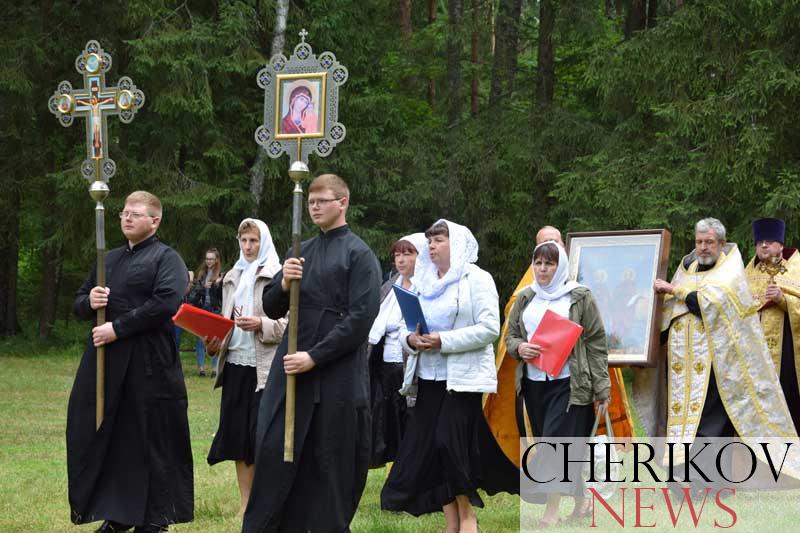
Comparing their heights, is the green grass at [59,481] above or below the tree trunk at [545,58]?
below

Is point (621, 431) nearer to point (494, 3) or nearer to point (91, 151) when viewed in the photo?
point (91, 151)

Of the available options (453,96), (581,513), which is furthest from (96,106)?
(453,96)

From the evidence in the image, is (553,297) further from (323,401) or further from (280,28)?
(280,28)

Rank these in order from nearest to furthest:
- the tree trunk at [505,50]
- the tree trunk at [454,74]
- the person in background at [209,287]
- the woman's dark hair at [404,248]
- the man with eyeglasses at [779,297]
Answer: the woman's dark hair at [404,248] < the man with eyeglasses at [779,297] < the person in background at [209,287] < the tree trunk at [454,74] < the tree trunk at [505,50]

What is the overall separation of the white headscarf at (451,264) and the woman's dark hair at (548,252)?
48 cm

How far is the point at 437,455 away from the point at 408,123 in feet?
62.8

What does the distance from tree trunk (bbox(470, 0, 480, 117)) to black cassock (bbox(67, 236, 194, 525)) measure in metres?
17.4

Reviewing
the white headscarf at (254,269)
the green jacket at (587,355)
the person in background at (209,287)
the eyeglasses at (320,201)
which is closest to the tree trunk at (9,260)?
the person in background at (209,287)

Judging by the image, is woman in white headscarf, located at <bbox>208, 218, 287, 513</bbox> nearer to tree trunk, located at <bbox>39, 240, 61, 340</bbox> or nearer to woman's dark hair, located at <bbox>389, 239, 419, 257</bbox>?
woman's dark hair, located at <bbox>389, 239, 419, 257</bbox>

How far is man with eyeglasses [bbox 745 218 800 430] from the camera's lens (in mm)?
9656

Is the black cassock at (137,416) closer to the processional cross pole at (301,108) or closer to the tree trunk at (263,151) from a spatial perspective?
the processional cross pole at (301,108)

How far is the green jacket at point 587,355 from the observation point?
7.89 meters

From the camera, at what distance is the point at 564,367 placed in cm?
802

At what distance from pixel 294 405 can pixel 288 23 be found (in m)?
18.0
